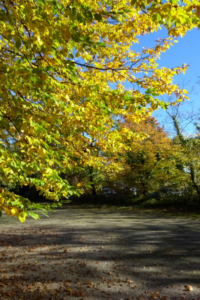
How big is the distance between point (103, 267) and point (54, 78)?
377 cm

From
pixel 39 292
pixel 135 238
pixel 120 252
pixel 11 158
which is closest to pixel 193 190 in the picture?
pixel 135 238

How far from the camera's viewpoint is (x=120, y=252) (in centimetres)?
540

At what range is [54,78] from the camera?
344cm

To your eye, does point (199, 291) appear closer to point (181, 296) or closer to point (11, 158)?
point (181, 296)

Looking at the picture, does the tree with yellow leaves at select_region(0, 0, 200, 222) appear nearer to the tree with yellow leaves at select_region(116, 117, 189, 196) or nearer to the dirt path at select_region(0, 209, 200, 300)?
the dirt path at select_region(0, 209, 200, 300)

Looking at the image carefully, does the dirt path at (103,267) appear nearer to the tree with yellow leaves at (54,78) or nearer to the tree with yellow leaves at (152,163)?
the tree with yellow leaves at (54,78)

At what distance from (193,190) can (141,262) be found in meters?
12.8

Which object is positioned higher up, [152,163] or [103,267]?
[152,163]

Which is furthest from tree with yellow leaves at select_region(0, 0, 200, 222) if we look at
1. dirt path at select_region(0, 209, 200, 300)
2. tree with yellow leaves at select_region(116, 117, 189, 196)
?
tree with yellow leaves at select_region(116, 117, 189, 196)

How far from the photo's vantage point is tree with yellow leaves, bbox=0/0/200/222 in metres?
2.22

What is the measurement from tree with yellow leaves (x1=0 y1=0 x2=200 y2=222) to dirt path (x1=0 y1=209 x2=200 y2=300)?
1602mm

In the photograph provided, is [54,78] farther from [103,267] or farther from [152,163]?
[152,163]

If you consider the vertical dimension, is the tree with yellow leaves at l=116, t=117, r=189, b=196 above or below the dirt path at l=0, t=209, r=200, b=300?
above

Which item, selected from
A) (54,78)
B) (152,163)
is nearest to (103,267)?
(54,78)
